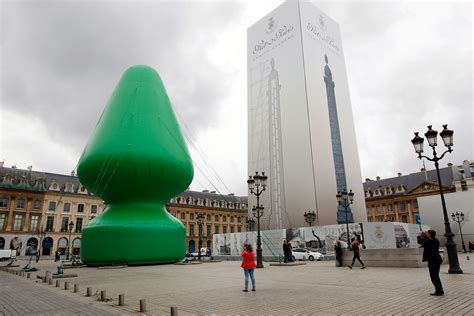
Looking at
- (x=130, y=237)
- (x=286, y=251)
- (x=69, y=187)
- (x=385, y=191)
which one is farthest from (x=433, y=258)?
(x=385, y=191)

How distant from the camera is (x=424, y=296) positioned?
6.92 metres

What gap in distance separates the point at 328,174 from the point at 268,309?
3476cm

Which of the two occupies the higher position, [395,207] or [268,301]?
[395,207]

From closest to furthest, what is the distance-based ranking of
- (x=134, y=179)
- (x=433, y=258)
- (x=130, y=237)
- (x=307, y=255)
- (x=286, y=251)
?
(x=433, y=258) → (x=130, y=237) → (x=134, y=179) → (x=286, y=251) → (x=307, y=255)

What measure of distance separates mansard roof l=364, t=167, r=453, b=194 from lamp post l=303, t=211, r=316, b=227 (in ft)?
114

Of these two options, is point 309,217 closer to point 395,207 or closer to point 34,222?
point 395,207

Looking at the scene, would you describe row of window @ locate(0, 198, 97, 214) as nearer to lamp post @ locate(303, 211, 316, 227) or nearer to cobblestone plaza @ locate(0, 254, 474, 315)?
lamp post @ locate(303, 211, 316, 227)

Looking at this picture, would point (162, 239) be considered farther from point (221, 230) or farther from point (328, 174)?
point (221, 230)

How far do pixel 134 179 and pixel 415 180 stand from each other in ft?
201

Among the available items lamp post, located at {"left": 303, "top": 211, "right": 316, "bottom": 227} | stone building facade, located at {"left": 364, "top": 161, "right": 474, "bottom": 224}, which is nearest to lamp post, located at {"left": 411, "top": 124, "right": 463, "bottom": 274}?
lamp post, located at {"left": 303, "top": 211, "right": 316, "bottom": 227}

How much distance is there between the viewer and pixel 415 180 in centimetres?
6362

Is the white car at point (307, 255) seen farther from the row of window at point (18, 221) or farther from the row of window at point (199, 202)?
the row of window at point (18, 221)

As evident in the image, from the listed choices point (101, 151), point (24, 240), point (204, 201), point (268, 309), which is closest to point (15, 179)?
point (24, 240)

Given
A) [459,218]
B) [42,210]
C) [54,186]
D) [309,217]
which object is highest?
[54,186]
